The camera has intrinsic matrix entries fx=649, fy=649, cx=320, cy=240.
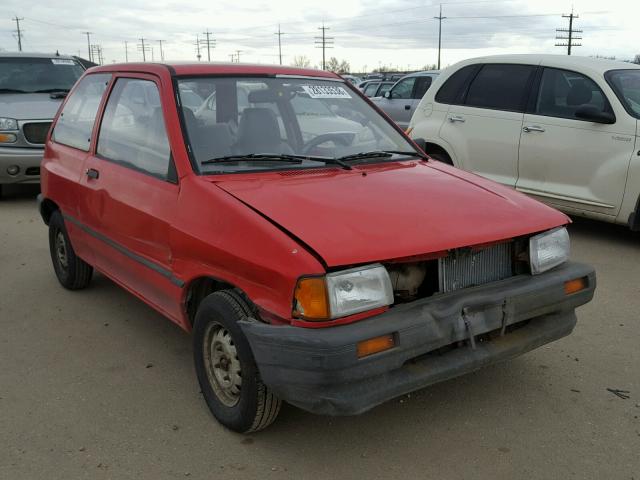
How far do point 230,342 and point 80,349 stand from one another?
1.56m

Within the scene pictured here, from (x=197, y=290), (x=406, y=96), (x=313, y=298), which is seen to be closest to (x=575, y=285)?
(x=313, y=298)

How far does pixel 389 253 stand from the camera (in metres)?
2.61

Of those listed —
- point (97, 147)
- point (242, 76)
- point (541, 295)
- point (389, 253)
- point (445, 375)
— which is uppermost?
point (242, 76)

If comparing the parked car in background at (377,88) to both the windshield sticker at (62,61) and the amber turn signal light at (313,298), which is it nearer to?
the windshield sticker at (62,61)

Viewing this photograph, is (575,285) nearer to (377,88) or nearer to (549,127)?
(549,127)

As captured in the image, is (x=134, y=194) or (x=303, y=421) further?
(x=134, y=194)

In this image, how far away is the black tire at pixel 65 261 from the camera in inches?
194

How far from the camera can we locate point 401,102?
613 inches

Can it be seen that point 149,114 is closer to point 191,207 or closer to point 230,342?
point 191,207

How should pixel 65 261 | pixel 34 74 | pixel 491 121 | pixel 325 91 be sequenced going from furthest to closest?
pixel 34 74, pixel 491 121, pixel 65 261, pixel 325 91

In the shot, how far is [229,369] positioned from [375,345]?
79 cm

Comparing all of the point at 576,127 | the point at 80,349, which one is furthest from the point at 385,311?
the point at 576,127

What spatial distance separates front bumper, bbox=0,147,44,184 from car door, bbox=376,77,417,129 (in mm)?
8921

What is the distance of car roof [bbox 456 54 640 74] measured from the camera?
640cm
